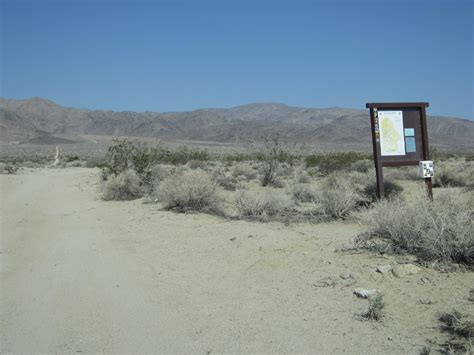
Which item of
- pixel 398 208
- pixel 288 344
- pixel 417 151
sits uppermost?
pixel 417 151

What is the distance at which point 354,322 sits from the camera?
5887mm

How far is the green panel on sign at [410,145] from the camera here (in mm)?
13078

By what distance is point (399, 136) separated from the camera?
42.7ft

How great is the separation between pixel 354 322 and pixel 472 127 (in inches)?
6526

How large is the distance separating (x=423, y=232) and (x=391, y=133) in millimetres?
5576

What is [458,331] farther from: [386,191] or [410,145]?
[386,191]

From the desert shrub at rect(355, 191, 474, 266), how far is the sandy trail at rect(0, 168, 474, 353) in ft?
1.47

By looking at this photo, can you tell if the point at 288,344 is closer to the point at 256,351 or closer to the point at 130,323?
the point at 256,351

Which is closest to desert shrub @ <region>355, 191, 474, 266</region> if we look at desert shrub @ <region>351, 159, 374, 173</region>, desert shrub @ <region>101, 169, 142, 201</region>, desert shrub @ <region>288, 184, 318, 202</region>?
desert shrub @ <region>288, 184, 318, 202</region>

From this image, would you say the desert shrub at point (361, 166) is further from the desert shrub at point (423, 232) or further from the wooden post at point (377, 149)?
the desert shrub at point (423, 232)

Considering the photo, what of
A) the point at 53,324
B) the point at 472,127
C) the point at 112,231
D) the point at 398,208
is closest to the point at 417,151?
the point at 398,208

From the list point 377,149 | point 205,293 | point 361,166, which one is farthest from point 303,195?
point 361,166

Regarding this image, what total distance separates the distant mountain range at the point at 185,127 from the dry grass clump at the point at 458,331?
10801 cm

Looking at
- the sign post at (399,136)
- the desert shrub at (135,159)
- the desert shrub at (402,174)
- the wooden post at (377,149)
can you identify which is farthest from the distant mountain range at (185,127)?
the wooden post at (377,149)
